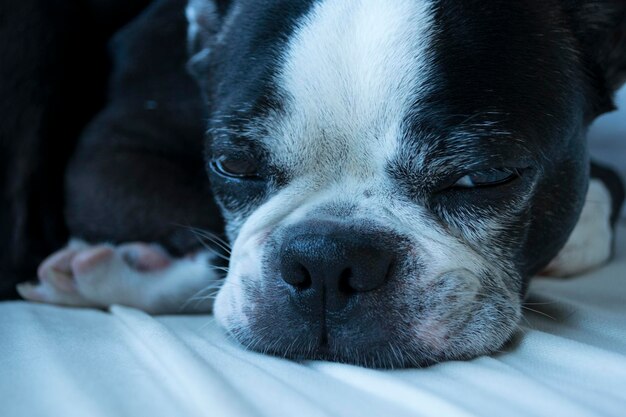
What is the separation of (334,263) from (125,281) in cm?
63

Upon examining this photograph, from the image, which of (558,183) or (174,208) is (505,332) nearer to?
(558,183)

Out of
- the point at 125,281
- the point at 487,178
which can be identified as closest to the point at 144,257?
the point at 125,281

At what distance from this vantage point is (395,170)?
4.27ft

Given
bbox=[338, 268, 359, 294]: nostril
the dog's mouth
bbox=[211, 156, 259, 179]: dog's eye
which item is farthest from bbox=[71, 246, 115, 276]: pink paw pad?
bbox=[338, 268, 359, 294]: nostril

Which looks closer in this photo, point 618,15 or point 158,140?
point 618,15

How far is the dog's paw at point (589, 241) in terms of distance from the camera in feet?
5.71

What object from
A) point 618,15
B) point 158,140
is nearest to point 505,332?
point 618,15

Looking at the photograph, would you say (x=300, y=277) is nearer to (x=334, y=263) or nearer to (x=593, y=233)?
(x=334, y=263)

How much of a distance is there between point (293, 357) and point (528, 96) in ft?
1.82

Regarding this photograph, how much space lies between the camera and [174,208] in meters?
1.79

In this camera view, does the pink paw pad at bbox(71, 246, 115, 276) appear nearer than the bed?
No

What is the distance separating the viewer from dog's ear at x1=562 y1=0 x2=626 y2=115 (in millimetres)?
1517

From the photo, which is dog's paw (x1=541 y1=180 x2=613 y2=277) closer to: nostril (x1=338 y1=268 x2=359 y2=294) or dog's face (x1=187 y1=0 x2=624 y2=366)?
dog's face (x1=187 y1=0 x2=624 y2=366)

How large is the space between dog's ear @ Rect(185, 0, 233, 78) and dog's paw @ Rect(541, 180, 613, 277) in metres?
0.86
